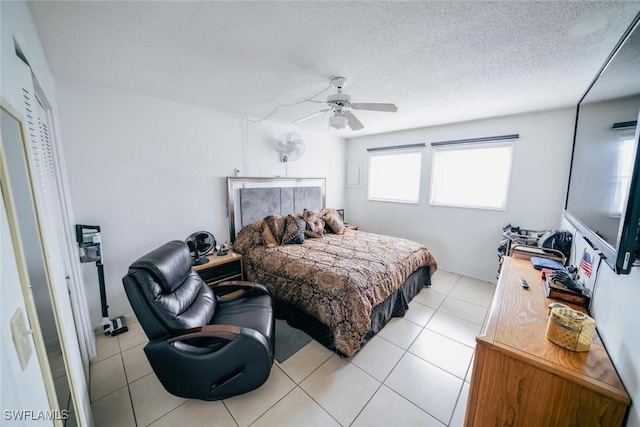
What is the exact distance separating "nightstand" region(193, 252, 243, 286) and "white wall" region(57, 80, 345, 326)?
0.48 m

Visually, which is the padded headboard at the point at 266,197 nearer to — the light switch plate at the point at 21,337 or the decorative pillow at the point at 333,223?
the decorative pillow at the point at 333,223

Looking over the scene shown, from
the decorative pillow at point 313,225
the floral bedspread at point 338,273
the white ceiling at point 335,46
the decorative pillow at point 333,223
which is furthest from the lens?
the decorative pillow at point 333,223

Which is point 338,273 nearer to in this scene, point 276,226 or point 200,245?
point 276,226

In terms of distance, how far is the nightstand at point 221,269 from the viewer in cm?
256

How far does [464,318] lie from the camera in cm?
254

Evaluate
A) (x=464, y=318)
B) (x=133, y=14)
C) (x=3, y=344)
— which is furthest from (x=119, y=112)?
(x=464, y=318)

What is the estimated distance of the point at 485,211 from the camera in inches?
132

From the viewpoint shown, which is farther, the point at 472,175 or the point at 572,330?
the point at 472,175

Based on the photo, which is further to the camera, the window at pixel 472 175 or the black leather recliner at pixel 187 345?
the window at pixel 472 175

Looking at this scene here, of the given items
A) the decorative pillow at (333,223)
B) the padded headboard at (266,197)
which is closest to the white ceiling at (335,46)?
the padded headboard at (266,197)

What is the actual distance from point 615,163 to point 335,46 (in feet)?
5.13

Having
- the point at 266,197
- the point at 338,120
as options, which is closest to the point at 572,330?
the point at 338,120

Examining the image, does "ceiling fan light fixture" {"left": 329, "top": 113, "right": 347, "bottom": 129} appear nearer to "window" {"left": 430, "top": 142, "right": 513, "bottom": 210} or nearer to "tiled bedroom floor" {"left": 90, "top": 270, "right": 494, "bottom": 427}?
"tiled bedroom floor" {"left": 90, "top": 270, "right": 494, "bottom": 427}

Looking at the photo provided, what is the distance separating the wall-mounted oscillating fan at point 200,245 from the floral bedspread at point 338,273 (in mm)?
320
